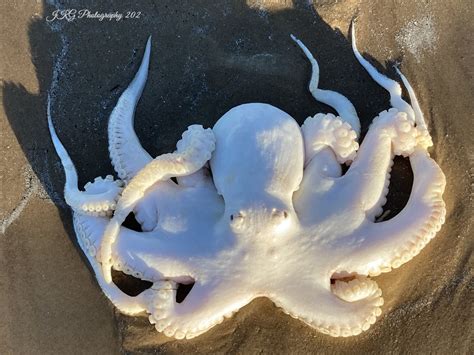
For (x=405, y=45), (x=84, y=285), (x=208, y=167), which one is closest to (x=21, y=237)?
(x=84, y=285)

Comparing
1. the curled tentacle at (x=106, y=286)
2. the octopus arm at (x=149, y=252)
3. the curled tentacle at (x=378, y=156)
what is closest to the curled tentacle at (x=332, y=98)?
the curled tentacle at (x=378, y=156)

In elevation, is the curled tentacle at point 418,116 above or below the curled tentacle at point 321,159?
above

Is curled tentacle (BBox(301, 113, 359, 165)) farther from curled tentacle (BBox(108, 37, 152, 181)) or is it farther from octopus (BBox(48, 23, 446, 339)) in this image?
curled tentacle (BBox(108, 37, 152, 181))

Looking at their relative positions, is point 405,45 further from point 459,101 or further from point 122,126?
point 122,126

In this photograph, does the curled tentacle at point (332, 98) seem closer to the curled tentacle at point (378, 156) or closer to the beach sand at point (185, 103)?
the beach sand at point (185, 103)

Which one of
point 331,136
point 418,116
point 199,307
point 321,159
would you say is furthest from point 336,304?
point 418,116

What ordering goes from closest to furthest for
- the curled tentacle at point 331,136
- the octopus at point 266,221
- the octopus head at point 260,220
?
1. the octopus head at point 260,220
2. the octopus at point 266,221
3. the curled tentacle at point 331,136

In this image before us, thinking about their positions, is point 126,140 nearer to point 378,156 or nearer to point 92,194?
point 92,194
